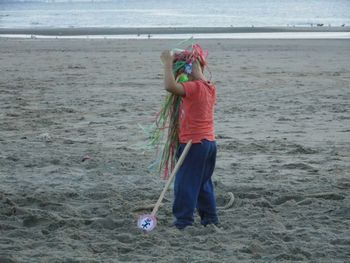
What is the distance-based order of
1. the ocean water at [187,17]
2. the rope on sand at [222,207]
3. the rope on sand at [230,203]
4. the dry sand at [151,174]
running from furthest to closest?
the ocean water at [187,17]
the rope on sand at [230,203]
the rope on sand at [222,207]
the dry sand at [151,174]

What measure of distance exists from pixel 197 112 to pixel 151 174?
2098 millimetres

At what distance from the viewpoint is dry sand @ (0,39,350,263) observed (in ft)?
16.7

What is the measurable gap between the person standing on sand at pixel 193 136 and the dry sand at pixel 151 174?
0.21 m

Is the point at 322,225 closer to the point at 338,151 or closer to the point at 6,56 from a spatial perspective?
the point at 338,151

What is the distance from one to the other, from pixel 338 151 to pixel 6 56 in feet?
51.8

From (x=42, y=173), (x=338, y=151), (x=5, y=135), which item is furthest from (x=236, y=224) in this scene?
(x=5, y=135)

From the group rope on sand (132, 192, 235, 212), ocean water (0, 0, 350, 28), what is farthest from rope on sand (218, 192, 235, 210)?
ocean water (0, 0, 350, 28)

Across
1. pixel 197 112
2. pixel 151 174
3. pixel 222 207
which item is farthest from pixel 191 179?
pixel 151 174

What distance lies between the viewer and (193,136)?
17.9ft

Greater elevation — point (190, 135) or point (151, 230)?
point (190, 135)

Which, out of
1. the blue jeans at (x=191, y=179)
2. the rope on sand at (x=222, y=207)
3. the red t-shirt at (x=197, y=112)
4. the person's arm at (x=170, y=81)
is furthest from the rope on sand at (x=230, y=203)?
the person's arm at (x=170, y=81)

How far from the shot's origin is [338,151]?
27.8 feet

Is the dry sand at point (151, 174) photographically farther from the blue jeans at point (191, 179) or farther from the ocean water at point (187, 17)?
the ocean water at point (187, 17)

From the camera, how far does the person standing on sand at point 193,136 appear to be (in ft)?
17.7
